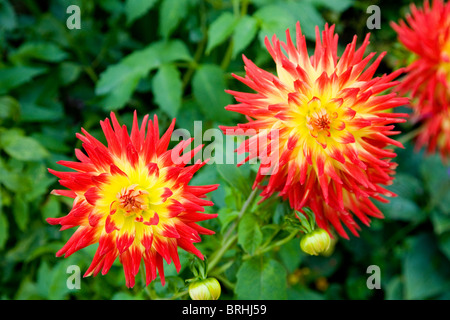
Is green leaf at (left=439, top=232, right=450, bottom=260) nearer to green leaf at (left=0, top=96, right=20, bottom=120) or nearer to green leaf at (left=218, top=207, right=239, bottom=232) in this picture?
green leaf at (left=218, top=207, right=239, bottom=232)

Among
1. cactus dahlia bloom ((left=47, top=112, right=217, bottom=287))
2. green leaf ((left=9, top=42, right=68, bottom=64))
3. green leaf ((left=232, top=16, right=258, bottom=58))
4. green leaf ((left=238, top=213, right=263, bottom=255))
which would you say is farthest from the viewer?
green leaf ((left=9, top=42, right=68, bottom=64))

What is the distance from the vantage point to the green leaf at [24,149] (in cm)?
129

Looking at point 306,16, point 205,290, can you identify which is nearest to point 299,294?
point 205,290

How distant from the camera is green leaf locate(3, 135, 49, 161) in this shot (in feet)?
4.22

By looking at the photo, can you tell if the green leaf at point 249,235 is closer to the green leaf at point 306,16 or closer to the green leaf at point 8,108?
the green leaf at point 306,16

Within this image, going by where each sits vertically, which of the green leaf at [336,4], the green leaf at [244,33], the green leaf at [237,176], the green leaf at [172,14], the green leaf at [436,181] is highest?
the green leaf at [336,4]

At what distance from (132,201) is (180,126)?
71 centimetres

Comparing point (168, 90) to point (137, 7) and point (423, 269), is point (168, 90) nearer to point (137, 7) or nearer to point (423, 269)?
point (137, 7)

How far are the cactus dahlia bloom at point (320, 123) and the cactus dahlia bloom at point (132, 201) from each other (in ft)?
0.43

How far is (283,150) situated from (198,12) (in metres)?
0.94

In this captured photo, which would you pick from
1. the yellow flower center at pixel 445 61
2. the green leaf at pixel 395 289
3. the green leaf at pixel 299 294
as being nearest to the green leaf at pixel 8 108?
the green leaf at pixel 299 294

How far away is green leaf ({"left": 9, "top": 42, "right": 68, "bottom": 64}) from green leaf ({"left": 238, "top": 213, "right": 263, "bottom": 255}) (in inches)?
38.2

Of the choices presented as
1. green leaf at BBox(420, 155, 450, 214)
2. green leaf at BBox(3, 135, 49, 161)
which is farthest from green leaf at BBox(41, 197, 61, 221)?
green leaf at BBox(420, 155, 450, 214)

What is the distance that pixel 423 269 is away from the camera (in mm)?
1736
